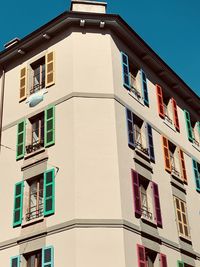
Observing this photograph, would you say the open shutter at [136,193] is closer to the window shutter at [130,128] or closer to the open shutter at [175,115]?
the window shutter at [130,128]

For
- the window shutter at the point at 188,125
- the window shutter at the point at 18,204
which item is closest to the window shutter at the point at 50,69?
the window shutter at the point at 18,204

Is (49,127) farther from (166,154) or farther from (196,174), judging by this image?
(196,174)

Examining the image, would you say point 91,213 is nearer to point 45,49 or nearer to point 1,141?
point 1,141

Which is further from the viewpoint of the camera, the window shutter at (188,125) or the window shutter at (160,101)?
the window shutter at (188,125)

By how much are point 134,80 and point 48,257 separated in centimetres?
929

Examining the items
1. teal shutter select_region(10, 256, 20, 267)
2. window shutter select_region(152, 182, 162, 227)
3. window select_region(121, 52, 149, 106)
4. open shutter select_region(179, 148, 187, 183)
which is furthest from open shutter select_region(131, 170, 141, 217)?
open shutter select_region(179, 148, 187, 183)

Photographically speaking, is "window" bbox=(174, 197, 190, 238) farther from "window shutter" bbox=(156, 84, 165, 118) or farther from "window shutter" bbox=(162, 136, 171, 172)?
"window shutter" bbox=(156, 84, 165, 118)

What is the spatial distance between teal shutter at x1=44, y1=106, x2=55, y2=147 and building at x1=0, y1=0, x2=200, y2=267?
6cm

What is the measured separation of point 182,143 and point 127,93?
210 inches

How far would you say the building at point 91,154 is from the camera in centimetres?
1628

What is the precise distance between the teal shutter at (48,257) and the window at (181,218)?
630 centimetres

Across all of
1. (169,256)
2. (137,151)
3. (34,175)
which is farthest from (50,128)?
(169,256)

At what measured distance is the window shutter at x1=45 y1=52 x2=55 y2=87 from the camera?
64.8 ft

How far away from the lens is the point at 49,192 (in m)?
17.2
